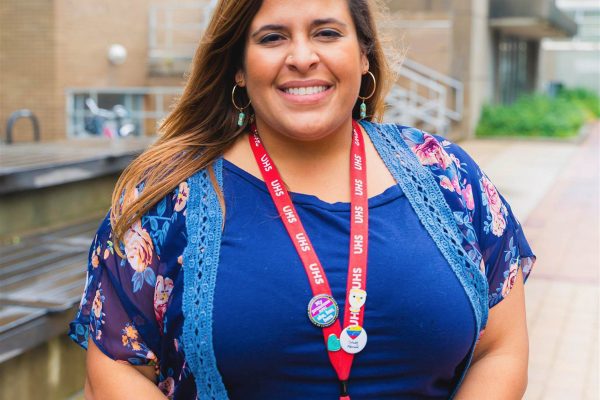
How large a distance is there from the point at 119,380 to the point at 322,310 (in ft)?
1.60

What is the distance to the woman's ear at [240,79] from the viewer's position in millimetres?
2211

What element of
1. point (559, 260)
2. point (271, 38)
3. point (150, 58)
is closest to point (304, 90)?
point (271, 38)

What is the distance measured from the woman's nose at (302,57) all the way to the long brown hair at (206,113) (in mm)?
126

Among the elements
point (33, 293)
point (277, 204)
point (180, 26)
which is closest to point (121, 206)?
point (277, 204)

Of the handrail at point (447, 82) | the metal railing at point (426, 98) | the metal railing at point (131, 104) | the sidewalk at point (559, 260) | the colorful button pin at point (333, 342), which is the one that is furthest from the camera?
the handrail at point (447, 82)

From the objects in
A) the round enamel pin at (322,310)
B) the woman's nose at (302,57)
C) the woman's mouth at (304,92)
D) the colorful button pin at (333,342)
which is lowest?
the colorful button pin at (333,342)

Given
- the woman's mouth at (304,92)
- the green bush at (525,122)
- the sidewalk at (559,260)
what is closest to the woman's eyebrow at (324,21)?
the woman's mouth at (304,92)

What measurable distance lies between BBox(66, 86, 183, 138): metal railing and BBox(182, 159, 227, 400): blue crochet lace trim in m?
12.1

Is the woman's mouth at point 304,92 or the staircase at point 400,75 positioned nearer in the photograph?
the woman's mouth at point 304,92

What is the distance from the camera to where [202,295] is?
1.95 meters

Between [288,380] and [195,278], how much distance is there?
290 mm

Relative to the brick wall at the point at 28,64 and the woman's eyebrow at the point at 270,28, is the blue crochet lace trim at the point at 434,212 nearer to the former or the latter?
the woman's eyebrow at the point at 270,28

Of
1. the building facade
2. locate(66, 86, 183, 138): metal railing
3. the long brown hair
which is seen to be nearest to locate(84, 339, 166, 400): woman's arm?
the long brown hair

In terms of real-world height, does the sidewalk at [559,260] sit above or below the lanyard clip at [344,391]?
below
